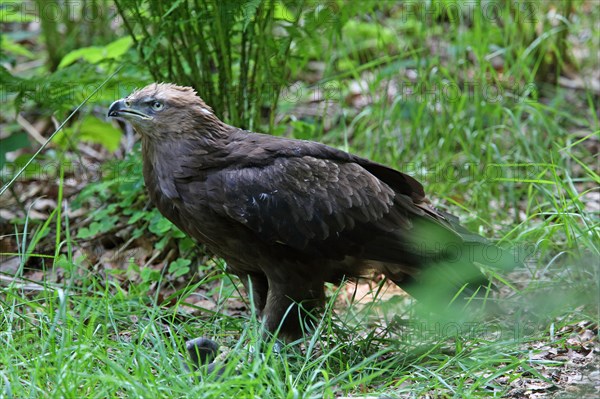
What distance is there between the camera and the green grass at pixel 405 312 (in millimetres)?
3492

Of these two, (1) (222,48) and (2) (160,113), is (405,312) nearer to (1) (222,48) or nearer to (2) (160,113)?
(2) (160,113)

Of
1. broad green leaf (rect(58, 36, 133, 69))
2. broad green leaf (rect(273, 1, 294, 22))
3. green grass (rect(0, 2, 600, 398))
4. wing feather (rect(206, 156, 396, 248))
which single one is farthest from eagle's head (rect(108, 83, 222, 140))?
broad green leaf (rect(58, 36, 133, 69))

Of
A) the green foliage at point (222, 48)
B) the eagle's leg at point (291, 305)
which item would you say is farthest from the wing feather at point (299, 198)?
the green foliage at point (222, 48)

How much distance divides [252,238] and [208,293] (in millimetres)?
1054

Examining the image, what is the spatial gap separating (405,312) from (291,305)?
713 mm

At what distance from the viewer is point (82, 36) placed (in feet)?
26.6

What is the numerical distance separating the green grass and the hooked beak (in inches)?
23.7

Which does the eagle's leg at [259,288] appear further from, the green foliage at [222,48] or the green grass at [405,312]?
the green foliage at [222,48]

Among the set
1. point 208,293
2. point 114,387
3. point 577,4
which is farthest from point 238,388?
point 577,4

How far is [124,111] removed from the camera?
419cm

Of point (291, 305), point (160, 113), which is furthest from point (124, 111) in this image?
point (291, 305)

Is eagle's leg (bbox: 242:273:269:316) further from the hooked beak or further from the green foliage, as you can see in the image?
the green foliage

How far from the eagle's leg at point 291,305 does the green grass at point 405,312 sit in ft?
0.35

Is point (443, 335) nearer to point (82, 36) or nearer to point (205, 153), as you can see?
point (205, 153)
